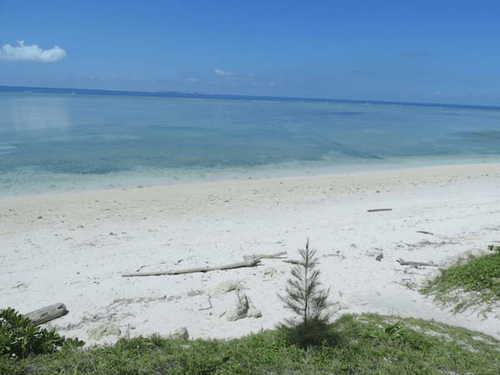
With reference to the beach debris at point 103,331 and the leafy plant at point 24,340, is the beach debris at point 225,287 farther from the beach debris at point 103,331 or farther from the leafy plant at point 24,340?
the leafy plant at point 24,340

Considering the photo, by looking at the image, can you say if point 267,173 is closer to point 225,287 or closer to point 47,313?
point 225,287

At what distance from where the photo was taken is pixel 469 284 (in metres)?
7.22

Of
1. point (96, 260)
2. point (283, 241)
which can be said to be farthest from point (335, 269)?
point (96, 260)

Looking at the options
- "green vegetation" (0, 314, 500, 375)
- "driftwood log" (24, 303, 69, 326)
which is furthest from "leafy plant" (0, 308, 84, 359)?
"driftwood log" (24, 303, 69, 326)

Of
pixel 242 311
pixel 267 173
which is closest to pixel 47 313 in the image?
pixel 242 311

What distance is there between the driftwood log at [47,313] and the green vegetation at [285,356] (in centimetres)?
188

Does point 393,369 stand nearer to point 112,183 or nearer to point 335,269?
point 335,269

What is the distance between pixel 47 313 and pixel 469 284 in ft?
25.3


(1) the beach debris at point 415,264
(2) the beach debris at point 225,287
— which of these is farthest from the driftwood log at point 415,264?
(2) the beach debris at point 225,287

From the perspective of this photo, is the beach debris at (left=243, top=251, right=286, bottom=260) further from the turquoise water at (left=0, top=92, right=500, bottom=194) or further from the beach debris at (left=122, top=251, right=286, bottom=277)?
the turquoise water at (left=0, top=92, right=500, bottom=194)

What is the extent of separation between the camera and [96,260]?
9750 millimetres

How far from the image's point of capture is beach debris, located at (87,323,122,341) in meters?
6.03

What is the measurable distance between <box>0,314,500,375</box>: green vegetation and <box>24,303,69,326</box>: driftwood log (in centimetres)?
188

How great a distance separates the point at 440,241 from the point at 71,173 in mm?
19457
